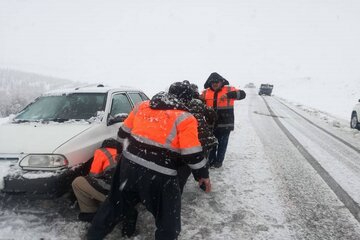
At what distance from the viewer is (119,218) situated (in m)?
3.05

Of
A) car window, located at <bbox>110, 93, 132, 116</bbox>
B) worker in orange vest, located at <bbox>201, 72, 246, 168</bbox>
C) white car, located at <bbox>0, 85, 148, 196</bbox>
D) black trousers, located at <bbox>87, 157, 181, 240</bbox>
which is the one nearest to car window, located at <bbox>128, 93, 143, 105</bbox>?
car window, located at <bbox>110, 93, 132, 116</bbox>

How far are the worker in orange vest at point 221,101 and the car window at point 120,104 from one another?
1.40 m

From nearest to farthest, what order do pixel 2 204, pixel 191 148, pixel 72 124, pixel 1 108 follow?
pixel 191 148 < pixel 2 204 < pixel 72 124 < pixel 1 108

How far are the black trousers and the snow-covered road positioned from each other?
0.52 meters

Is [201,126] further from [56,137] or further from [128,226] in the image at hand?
[56,137]

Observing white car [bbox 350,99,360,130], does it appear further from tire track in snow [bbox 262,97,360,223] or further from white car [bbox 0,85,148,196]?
white car [bbox 0,85,148,196]

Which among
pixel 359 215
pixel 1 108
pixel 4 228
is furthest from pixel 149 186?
pixel 1 108

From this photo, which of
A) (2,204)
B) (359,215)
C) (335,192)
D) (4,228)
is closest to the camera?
(4,228)

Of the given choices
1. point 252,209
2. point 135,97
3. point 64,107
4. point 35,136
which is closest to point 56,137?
point 35,136

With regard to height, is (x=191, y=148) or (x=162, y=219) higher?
(x=191, y=148)

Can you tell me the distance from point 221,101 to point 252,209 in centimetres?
216

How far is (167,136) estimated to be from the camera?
9.12 feet

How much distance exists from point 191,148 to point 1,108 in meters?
17.3

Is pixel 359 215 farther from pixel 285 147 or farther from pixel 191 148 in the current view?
pixel 285 147
